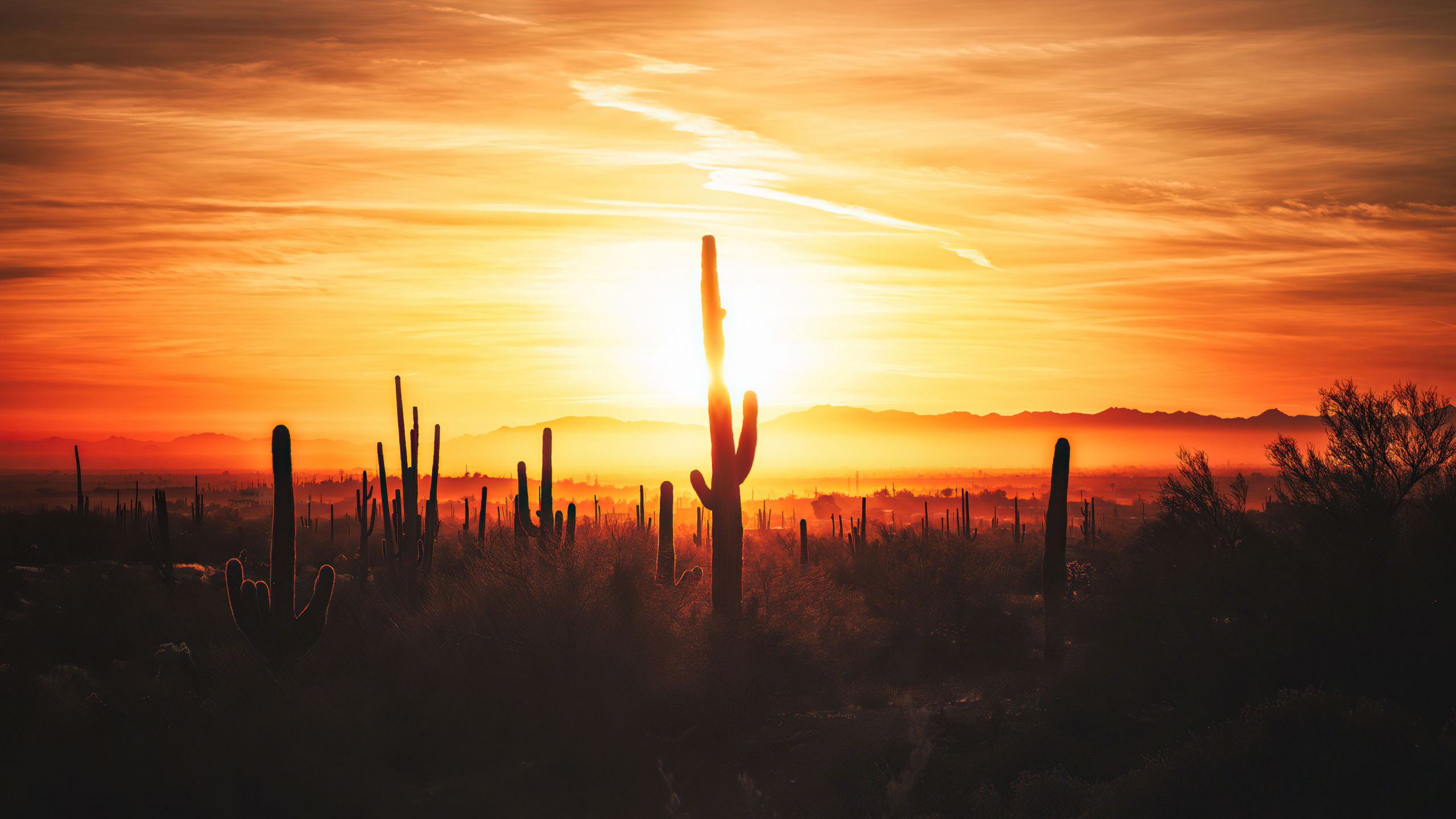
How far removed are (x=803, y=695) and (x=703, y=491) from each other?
4625mm

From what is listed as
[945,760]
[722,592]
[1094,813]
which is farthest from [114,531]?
[1094,813]

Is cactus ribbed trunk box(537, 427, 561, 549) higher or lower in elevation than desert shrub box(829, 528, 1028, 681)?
higher

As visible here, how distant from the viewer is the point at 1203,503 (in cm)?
2016

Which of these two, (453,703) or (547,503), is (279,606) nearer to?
(453,703)

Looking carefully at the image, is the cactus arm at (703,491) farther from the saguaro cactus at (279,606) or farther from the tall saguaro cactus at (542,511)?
the saguaro cactus at (279,606)

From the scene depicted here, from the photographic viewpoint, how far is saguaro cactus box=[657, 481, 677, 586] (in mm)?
21203

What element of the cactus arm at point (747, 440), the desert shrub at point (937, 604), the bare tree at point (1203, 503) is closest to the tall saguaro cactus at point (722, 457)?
the cactus arm at point (747, 440)

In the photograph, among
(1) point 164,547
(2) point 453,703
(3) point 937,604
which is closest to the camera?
(2) point 453,703

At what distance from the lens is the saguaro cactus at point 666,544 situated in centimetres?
2120

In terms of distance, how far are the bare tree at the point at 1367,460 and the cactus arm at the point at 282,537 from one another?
1674cm

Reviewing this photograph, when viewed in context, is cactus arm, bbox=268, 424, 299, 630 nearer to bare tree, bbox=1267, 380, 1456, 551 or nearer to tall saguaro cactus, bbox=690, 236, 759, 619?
tall saguaro cactus, bbox=690, 236, 759, 619

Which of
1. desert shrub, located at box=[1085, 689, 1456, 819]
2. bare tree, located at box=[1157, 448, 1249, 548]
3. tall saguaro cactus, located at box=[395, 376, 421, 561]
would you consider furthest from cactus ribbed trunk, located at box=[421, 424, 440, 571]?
desert shrub, located at box=[1085, 689, 1456, 819]

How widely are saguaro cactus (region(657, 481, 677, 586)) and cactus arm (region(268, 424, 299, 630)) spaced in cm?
676

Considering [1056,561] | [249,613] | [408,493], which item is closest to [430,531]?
[408,493]
